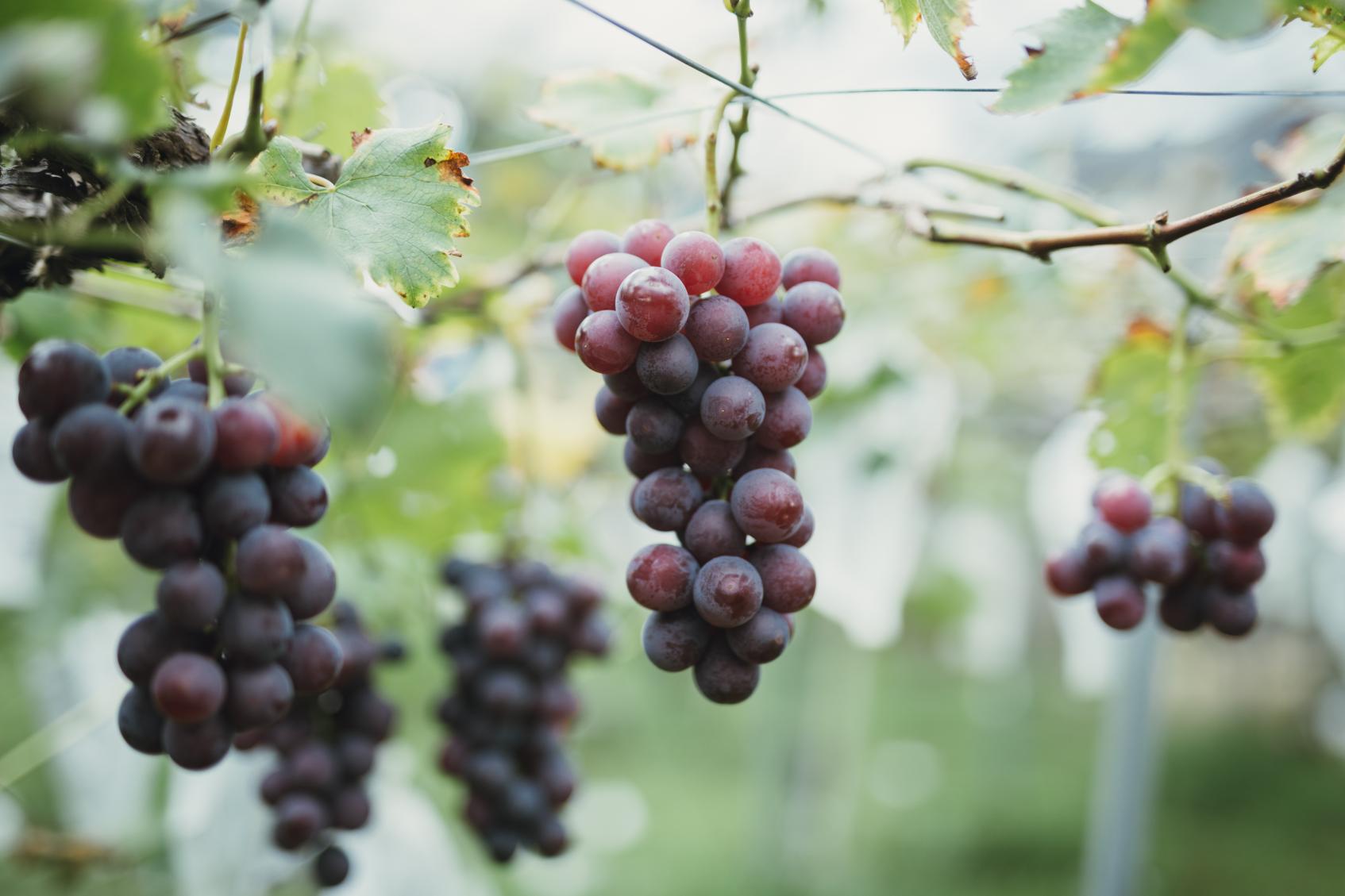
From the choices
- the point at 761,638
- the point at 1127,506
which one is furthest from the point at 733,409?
the point at 1127,506

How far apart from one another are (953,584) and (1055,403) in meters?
0.77

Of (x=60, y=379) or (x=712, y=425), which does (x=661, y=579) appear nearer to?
(x=712, y=425)

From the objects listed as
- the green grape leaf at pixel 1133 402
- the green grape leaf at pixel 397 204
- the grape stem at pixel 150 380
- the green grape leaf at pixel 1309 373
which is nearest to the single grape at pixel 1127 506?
the green grape leaf at pixel 1133 402

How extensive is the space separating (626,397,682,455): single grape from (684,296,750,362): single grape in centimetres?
4

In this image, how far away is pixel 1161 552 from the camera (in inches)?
22.4

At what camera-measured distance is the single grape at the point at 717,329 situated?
1.44 ft

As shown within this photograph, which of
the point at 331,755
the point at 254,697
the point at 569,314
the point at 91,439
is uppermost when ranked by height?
the point at 569,314

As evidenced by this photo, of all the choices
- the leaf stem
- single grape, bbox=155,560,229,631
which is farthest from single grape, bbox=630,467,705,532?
the leaf stem

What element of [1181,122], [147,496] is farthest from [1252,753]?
[147,496]

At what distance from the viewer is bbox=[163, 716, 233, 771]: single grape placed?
0.41 meters

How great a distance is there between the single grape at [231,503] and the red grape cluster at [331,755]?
0.26 meters

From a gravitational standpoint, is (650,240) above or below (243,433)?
above

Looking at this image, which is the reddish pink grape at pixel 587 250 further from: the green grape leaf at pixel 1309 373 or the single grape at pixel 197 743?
the green grape leaf at pixel 1309 373

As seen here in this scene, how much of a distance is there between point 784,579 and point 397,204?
11.6 inches
